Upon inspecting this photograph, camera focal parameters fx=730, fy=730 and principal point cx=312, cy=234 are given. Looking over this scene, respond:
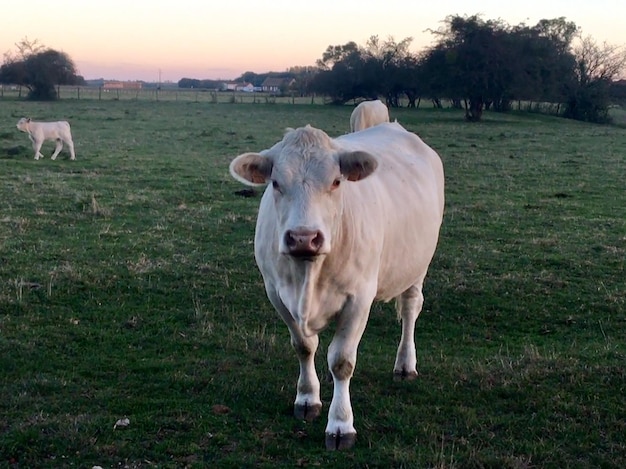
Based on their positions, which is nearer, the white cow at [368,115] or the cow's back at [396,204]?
the cow's back at [396,204]

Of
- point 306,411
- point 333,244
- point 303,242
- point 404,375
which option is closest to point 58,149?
point 404,375

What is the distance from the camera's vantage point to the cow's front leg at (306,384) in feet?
16.6

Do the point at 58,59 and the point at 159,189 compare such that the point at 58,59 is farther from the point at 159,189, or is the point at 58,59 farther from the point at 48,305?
the point at 48,305

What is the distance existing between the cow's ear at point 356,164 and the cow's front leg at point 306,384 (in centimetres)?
124

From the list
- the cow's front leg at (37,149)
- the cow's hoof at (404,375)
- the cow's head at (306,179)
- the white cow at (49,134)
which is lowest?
the cow's hoof at (404,375)

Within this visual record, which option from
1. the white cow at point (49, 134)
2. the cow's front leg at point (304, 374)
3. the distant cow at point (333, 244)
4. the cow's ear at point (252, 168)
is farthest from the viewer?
the white cow at point (49, 134)

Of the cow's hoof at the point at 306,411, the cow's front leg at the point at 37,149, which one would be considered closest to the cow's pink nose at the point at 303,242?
the cow's hoof at the point at 306,411

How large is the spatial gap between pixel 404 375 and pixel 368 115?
10.4 ft

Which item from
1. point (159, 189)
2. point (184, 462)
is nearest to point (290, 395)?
point (184, 462)

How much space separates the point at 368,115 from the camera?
7.86 m

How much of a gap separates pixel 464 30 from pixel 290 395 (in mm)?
45743

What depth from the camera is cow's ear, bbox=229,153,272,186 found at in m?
4.32

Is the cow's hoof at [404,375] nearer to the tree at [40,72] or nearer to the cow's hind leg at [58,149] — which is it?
the cow's hind leg at [58,149]

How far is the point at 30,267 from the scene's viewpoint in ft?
27.9
